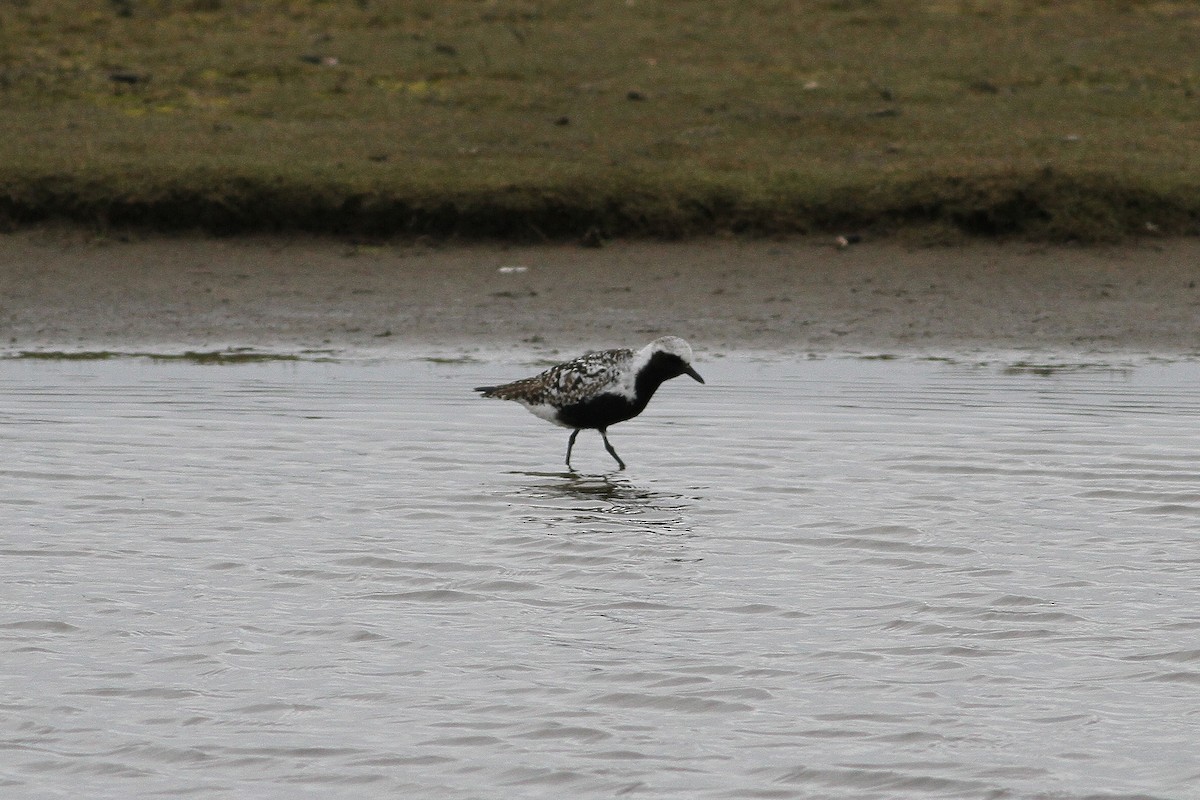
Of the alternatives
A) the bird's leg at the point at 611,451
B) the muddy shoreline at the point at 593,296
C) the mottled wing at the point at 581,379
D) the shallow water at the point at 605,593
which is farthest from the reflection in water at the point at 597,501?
the muddy shoreline at the point at 593,296

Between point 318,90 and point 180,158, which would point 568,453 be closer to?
point 180,158

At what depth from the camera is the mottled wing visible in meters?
11.4

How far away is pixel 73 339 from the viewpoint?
49.7ft

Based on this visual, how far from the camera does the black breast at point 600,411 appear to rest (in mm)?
11391

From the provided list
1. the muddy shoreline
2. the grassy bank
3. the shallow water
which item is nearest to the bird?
the shallow water

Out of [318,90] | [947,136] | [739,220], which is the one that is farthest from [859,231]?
[318,90]

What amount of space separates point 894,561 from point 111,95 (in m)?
15.8

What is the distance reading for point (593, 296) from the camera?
15.9m

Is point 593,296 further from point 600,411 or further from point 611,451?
point 600,411

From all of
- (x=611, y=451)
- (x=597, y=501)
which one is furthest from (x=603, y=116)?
(x=597, y=501)

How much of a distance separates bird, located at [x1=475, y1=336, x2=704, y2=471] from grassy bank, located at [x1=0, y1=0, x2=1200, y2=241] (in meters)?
5.97

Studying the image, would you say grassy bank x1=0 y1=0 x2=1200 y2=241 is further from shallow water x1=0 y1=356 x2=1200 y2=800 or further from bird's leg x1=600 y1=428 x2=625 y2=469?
bird's leg x1=600 y1=428 x2=625 y2=469

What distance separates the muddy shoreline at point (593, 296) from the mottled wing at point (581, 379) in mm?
2769

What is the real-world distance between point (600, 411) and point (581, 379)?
254 mm
